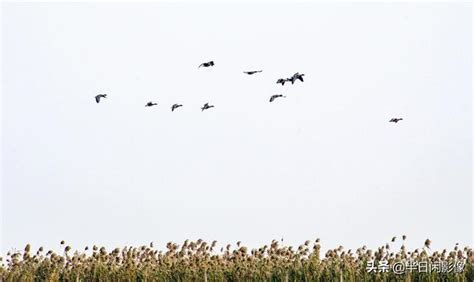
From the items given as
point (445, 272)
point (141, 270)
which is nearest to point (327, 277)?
point (445, 272)

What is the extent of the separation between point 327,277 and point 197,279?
2492mm

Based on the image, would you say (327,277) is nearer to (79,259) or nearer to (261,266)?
(261,266)

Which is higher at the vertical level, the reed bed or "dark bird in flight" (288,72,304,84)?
"dark bird in flight" (288,72,304,84)

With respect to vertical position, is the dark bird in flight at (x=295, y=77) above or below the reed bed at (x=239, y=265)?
above

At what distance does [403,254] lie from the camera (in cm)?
1944

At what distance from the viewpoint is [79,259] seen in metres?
20.2

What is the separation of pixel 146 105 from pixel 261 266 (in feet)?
13.1

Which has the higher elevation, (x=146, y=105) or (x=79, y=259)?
(x=146, y=105)

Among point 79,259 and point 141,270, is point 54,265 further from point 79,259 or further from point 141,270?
point 141,270

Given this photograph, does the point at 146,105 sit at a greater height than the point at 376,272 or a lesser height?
greater

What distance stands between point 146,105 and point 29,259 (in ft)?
12.7

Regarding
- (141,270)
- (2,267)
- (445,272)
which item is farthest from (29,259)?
(445,272)

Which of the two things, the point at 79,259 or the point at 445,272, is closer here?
the point at 445,272

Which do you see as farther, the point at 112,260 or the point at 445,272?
the point at 112,260
